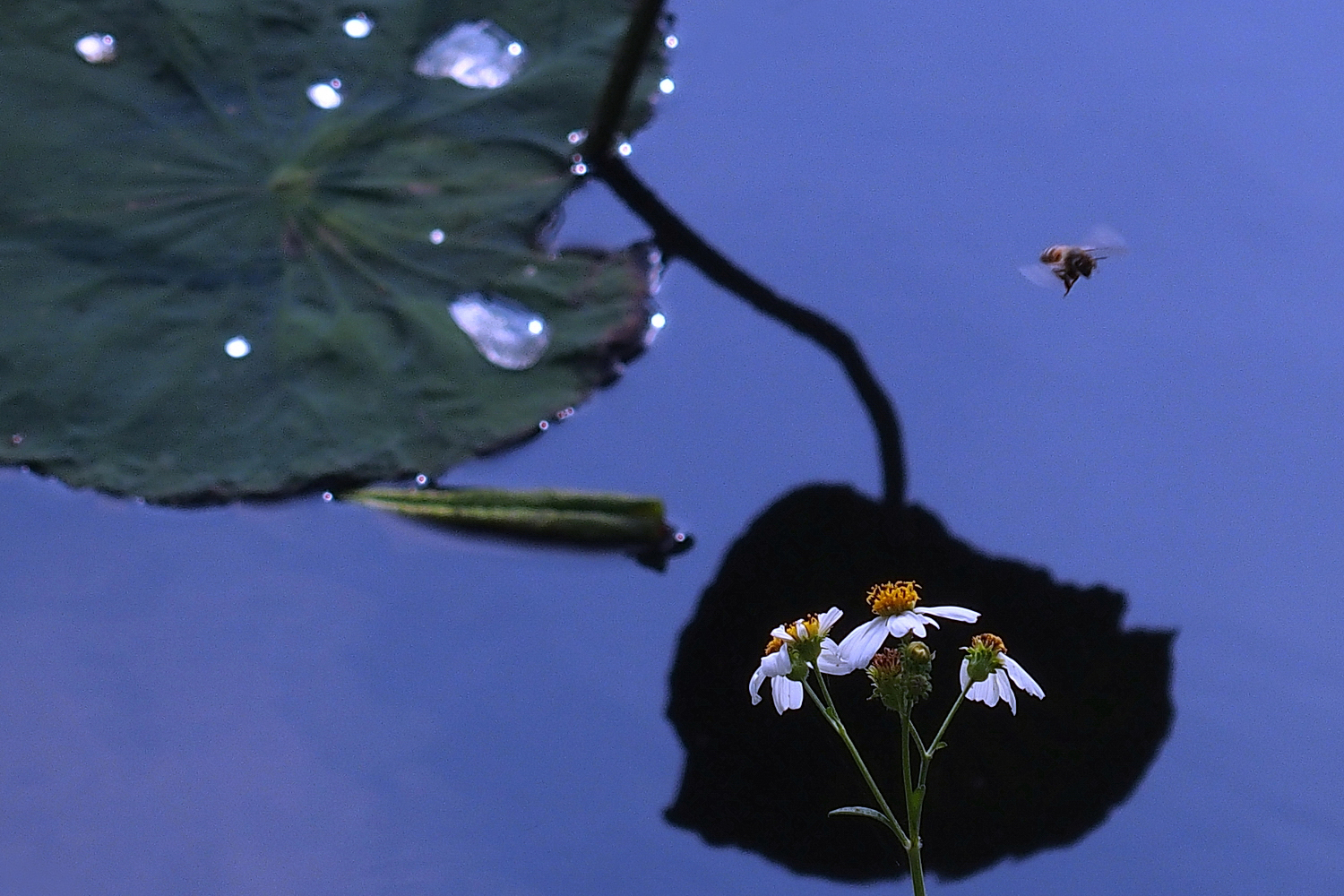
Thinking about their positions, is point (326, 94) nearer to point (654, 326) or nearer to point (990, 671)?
point (654, 326)

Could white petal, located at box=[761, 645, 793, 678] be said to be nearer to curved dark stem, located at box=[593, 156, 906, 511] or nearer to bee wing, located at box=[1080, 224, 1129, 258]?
curved dark stem, located at box=[593, 156, 906, 511]

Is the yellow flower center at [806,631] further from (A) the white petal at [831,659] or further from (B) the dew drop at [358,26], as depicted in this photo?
(B) the dew drop at [358,26]

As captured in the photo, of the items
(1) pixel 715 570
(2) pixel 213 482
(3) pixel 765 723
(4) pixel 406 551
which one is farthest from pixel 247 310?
(3) pixel 765 723

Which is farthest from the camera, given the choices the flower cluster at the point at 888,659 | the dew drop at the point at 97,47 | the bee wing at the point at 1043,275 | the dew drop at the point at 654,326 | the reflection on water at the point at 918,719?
the dew drop at the point at 97,47

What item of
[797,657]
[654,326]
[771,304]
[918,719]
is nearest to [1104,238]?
[771,304]

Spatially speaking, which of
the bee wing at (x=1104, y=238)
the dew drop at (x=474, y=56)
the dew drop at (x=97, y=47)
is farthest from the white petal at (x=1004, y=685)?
the dew drop at (x=97, y=47)

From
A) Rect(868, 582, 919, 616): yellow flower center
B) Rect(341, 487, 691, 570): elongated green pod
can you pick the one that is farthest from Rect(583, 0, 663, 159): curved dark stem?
Rect(868, 582, 919, 616): yellow flower center

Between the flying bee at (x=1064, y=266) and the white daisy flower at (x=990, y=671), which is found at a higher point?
the flying bee at (x=1064, y=266)
